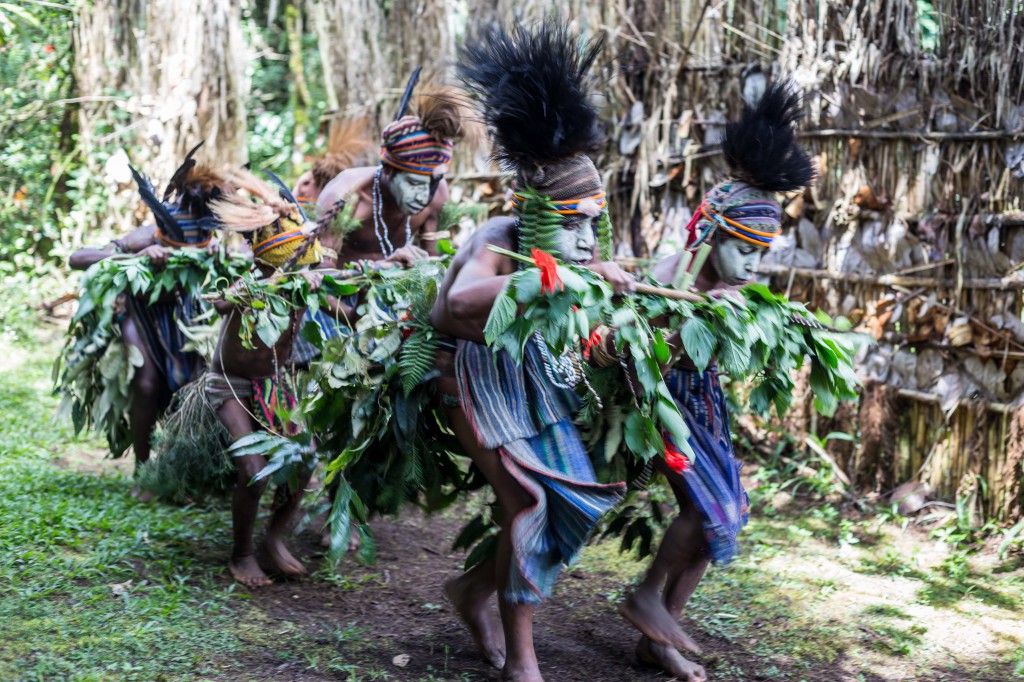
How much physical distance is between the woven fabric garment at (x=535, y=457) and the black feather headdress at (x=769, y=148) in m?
1.10

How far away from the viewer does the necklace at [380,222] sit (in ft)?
16.2

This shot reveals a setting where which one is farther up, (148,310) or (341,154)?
(341,154)

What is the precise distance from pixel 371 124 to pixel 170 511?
12.9 ft

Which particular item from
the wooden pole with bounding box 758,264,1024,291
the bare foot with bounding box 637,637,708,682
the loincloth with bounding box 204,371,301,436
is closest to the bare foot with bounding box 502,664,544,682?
the bare foot with bounding box 637,637,708,682

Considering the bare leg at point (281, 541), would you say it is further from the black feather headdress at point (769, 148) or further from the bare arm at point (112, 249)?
the black feather headdress at point (769, 148)

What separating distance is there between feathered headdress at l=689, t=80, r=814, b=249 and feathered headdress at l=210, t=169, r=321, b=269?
158cm

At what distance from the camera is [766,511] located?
5.41 m

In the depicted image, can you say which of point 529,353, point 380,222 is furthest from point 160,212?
point 529,353

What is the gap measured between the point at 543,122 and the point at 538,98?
75 millimetres

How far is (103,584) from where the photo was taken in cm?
383

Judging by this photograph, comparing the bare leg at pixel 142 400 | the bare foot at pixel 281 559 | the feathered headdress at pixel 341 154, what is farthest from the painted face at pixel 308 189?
the bare foot at pixel 281 559

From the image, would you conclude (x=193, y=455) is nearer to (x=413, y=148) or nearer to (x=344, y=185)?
(x=344, y=185)

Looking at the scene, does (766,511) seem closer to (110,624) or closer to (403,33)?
(110,624)

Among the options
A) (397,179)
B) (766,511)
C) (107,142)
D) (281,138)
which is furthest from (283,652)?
(281,138)
